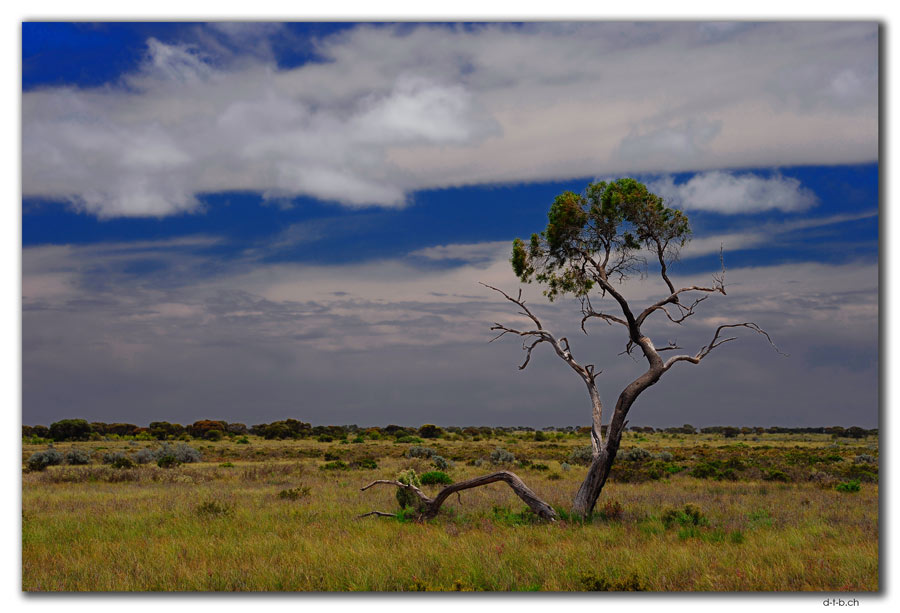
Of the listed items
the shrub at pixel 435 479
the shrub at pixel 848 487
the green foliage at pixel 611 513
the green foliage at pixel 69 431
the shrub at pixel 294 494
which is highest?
the green foliage at pixel 611 513

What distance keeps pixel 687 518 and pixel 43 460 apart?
3190 cm

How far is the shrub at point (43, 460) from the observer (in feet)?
→ 101

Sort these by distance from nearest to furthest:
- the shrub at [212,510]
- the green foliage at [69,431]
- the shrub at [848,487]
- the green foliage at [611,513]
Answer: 1. the green foliage at [611,513]
2. the shrub at [212,510]
3. the shrub at [848,487]
4. the green foliage at [69,431]

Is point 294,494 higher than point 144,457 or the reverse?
higher

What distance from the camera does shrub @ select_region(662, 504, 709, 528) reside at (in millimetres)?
13709

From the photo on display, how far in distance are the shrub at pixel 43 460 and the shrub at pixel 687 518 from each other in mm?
30652

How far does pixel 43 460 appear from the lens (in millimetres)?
31359

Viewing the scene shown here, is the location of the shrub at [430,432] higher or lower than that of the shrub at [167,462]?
lower

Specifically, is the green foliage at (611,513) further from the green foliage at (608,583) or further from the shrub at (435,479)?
the shrub at (435,479)

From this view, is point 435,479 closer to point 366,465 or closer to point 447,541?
point 366,465

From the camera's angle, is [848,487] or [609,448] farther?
[848,487]

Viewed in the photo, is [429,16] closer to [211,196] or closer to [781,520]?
[211,196]

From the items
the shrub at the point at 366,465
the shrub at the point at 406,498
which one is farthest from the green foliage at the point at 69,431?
the shrub at the point at 406,498

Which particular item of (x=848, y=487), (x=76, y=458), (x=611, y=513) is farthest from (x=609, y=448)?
(x=76, y=458)
